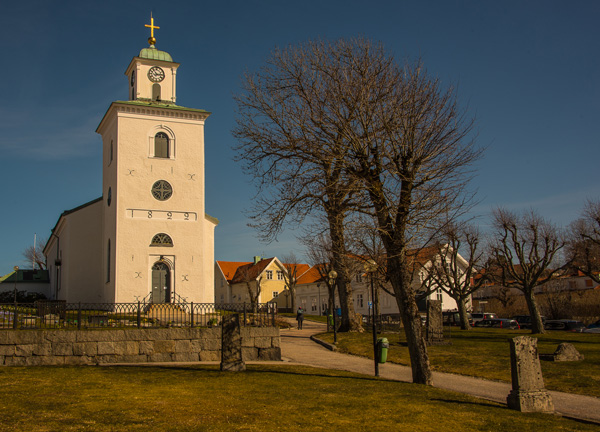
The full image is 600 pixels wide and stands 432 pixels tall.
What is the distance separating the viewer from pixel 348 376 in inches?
563

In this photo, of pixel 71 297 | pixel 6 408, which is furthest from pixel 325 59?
pixel 71 297

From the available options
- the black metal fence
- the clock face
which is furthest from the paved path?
the clock face

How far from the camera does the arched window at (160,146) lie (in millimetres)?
32062

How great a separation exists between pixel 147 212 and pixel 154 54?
10.7 metres

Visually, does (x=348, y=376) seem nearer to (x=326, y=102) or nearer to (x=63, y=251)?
(x=326, y=102)

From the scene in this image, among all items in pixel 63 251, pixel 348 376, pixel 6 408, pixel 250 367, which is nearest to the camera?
pixel 6 408

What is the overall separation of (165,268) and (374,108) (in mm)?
19789

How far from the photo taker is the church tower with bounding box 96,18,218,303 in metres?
30.2

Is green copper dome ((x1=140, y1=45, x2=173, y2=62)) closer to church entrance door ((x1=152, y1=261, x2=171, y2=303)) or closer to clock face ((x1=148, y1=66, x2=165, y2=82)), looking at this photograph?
clock face ((x1=148, y1=66, x2=165, y2=82))

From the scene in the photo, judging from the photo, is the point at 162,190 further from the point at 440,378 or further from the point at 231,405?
the point at 231,405

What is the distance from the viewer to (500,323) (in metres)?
40.6

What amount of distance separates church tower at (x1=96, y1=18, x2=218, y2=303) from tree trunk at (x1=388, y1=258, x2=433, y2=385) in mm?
18863

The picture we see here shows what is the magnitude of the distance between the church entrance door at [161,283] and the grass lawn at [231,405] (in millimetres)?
17098

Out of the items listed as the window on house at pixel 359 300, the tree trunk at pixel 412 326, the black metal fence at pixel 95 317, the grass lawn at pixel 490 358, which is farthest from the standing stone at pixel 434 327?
the window on house at pixel 359 300
